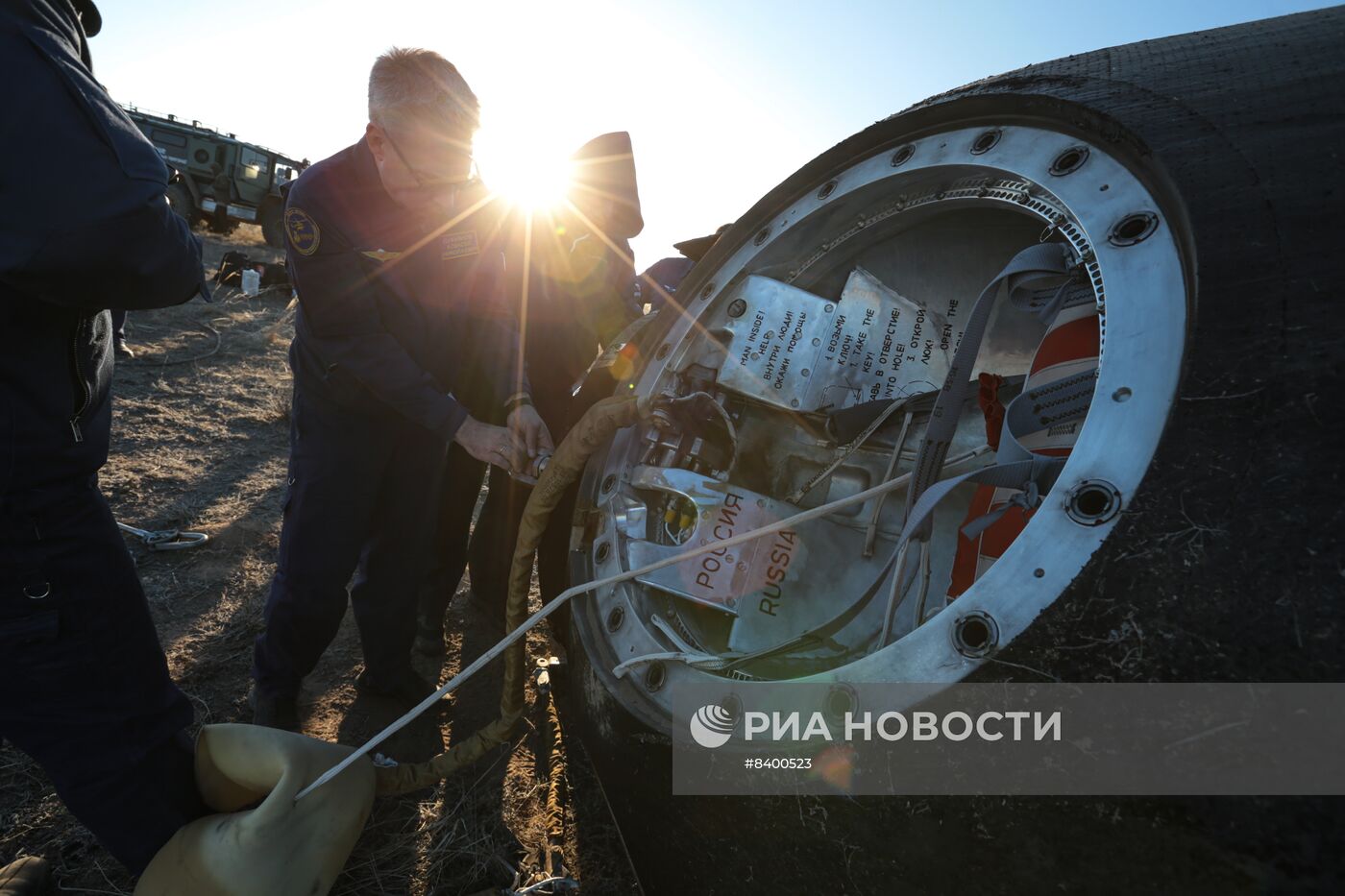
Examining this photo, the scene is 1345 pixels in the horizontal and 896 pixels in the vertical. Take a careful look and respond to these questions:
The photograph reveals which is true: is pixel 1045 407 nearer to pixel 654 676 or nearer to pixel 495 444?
pixel 654 676

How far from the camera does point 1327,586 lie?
33.0 inches

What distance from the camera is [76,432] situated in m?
1.51

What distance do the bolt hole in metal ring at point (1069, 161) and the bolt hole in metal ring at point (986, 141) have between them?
0.17m

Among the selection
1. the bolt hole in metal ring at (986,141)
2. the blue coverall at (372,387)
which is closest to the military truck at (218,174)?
the blue coverall at (372,387)

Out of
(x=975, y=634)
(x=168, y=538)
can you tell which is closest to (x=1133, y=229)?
(x=975, y=634)

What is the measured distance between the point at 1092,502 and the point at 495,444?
1.65 metres

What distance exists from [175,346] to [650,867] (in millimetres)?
8110

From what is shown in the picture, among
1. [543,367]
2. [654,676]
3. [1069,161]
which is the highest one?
[543,367]

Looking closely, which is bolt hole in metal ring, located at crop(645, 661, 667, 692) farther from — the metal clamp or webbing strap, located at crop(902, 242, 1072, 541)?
the metal clamp

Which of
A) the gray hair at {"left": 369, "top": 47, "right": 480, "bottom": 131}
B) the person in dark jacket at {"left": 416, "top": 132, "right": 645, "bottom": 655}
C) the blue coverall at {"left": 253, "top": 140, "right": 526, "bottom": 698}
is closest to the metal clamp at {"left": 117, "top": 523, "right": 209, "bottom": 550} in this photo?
the person in dark jacket at {"left": 416, "top": 132, "right": 645, "bottom": 655}

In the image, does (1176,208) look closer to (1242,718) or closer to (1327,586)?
(1327,586)

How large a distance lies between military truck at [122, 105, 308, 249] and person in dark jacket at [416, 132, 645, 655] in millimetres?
16550

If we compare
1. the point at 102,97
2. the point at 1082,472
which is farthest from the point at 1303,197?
the point at 102,97

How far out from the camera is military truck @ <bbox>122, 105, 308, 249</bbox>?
17219 mm
